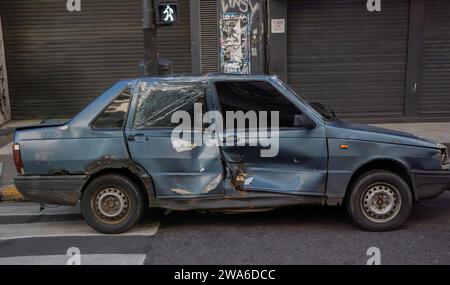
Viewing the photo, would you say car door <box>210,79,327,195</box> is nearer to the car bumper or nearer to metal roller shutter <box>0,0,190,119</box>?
the car bumper

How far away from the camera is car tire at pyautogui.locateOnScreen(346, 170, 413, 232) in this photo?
17.6 feet

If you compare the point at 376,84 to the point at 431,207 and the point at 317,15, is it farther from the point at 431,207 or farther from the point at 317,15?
the point at 431,207

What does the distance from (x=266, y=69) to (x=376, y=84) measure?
8.65 ft

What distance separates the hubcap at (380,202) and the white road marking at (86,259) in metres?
2.38

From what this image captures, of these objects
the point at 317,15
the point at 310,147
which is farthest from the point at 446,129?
the point at 310,147

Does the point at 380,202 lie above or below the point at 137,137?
below

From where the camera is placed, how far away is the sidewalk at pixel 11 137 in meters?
7.36

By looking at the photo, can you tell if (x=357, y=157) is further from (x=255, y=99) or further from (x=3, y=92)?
(x=3, y=92)

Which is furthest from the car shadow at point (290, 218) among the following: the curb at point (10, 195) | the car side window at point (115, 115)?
the curb at point (10, 195)

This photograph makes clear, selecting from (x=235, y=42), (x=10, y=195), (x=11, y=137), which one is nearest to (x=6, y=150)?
(x=11, y=137)

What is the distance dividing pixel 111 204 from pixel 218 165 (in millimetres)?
1230

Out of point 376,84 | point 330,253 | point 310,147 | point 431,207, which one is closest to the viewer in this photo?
point 330,253

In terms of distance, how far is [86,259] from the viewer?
15.8 ft

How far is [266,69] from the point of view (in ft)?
39.7
